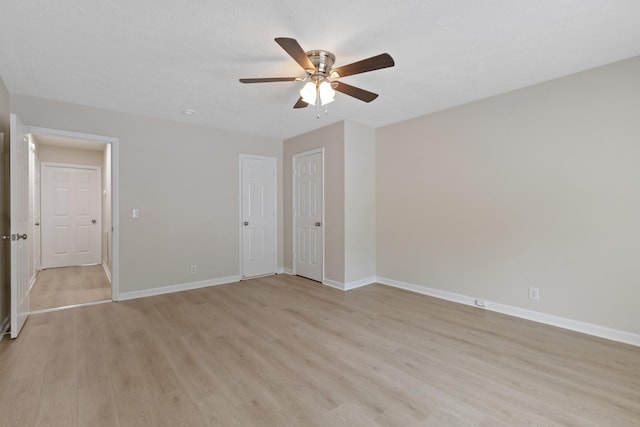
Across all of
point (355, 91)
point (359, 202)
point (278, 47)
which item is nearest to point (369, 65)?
point (355, 91)

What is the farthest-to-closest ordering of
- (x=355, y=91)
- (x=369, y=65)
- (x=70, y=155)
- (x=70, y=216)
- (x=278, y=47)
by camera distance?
(x=70, y=216) → (x=70, y=155) → (x=355, y=91) → (x=278, y=47) → (x=369, y=65)

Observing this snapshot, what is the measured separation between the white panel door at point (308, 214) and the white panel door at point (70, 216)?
4.63 metres

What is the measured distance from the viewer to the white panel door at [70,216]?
595 cm

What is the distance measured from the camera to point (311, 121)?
4.39 m

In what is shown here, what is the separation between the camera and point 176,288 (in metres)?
4.34

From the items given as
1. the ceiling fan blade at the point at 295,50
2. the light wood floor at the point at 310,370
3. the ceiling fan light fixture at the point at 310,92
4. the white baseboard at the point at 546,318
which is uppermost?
the ceiling fan blade at the point at 295,50

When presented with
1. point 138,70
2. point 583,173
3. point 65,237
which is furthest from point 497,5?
point 65,237

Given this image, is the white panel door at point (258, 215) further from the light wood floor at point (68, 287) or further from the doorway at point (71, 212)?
the doorway at point (71, 212)

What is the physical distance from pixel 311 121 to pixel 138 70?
2.27 meters

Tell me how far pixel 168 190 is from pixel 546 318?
496cm

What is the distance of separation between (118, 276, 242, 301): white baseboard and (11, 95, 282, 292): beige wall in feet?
0.20

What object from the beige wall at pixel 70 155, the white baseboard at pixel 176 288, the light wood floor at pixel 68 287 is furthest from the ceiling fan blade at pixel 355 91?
the beige wall at pixel 70 155

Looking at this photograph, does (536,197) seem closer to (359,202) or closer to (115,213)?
(359,202)

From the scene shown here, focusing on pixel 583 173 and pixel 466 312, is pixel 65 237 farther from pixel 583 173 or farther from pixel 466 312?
pixel 583 173
